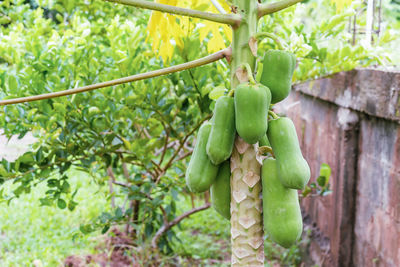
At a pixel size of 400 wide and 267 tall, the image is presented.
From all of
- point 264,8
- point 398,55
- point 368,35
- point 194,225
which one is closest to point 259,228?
point 264,8

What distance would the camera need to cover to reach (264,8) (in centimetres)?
99

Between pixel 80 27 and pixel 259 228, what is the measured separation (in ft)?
6.31

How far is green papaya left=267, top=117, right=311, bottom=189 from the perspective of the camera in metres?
0.92

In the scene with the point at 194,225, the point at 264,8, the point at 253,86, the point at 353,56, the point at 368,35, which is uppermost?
the point at 368,35

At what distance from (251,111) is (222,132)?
86 mm

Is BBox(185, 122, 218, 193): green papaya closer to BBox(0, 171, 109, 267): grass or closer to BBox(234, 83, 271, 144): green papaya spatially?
BBox(234, 83, 271, 144): green papaya

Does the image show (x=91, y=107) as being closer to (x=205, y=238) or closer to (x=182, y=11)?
(x=182, y=11)

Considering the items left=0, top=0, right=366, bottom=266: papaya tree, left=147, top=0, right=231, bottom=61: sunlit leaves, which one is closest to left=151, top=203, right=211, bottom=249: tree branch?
left=0, top=0, right=366, bottom=266: papaya tree

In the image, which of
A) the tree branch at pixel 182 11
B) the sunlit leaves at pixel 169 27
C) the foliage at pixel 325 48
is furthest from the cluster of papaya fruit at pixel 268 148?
the foliage at pixel 325 48

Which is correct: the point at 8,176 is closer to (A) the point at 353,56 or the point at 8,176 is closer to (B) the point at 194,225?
(A) the point at 353,56

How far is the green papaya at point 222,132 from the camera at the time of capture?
0.96 meters

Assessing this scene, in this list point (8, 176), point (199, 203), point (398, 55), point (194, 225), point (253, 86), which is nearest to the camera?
point (253, 86)

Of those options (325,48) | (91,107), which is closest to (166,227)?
(91,107)

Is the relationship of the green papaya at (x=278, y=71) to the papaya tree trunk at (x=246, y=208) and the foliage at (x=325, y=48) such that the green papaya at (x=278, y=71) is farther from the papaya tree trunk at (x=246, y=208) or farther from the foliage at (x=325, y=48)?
the foliage at (x=325, y=48)
